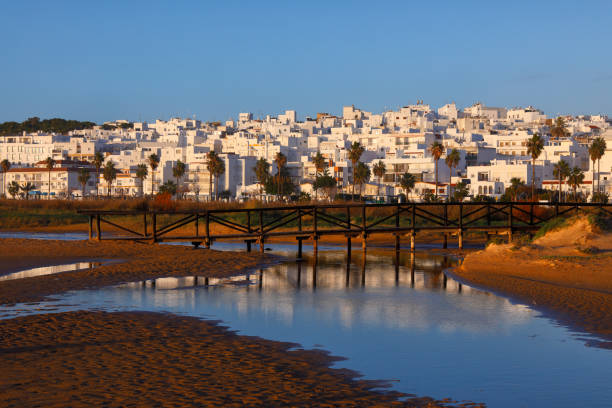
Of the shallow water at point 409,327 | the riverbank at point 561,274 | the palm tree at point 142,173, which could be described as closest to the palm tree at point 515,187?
the riverbank at point 561,274

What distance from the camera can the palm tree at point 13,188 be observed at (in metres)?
128

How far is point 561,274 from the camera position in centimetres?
2159

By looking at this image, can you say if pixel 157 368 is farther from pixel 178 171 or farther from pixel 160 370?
pixel 178 171

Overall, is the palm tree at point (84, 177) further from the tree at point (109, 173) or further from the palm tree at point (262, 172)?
the palm tree at point (262, 172)

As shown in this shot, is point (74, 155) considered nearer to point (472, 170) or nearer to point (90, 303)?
point (472, 170)

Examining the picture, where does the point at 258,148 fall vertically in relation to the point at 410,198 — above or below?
above

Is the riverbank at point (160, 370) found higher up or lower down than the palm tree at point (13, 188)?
lower down

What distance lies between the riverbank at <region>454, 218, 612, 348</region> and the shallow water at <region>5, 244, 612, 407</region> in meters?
0.65

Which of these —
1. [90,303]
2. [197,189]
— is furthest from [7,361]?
[197,189]

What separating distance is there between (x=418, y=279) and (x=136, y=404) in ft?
51.6

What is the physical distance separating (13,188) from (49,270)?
112 metres

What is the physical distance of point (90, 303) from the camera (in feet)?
55.1

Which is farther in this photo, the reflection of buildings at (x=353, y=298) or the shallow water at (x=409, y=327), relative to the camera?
the reflection of buildings at (x=353, y=298)

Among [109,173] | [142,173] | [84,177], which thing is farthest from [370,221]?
[84,177]
